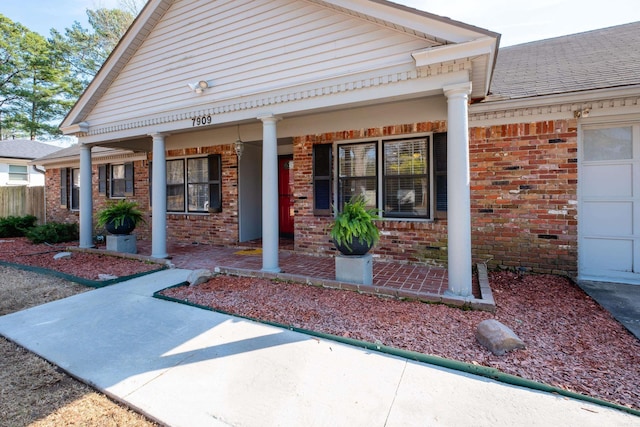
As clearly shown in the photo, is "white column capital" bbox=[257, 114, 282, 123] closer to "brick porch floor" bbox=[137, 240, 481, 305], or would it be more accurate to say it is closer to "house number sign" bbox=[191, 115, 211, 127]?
"house number sign" bbox=[191, 115, 211, 127]

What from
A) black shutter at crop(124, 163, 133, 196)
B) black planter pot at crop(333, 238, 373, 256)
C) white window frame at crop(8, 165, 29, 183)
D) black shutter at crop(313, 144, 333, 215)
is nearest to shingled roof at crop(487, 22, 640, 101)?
black shutter at crop(313, 144, 333, 215)

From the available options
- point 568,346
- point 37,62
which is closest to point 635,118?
point 568,346

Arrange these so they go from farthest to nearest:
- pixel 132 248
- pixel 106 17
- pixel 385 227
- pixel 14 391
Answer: pixel 106 17 → pixel 132 248 → pixel 385 227 → pixel 14 391

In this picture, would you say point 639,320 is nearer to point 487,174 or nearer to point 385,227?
point 487,174

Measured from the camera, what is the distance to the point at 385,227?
19.4ft

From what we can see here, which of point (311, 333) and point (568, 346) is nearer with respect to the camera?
point (568, 346)

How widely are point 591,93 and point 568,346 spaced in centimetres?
351

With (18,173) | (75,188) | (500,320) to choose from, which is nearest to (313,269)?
(500,320)

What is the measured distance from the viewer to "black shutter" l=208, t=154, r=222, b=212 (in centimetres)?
786

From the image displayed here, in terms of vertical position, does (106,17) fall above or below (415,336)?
above

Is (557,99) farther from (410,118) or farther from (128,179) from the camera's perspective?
(128,179)

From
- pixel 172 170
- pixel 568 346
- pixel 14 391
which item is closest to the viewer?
pixel 14 391

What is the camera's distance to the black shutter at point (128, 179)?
31.5ft

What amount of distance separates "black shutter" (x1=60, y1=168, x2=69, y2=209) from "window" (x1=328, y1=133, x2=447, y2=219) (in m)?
10.2
